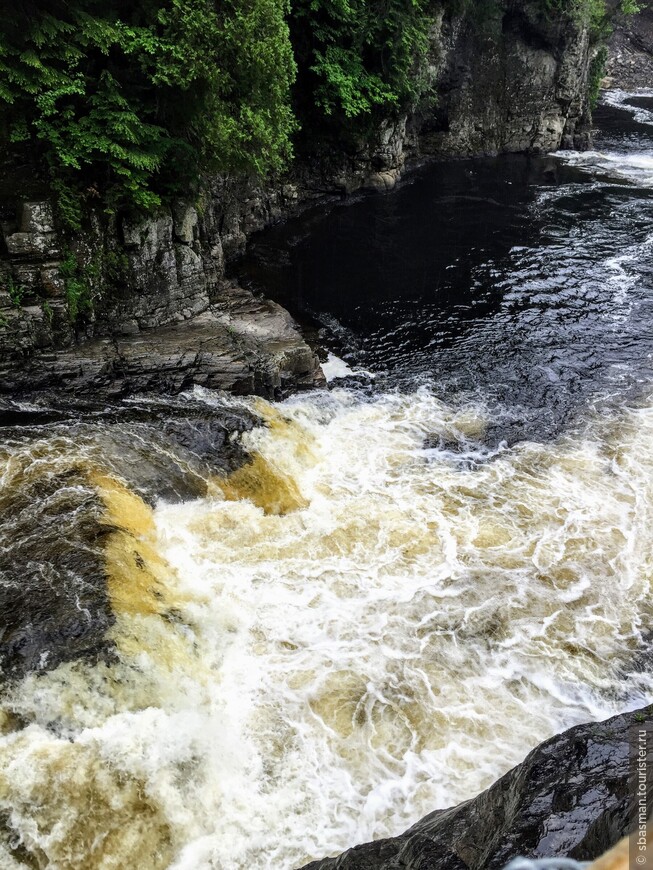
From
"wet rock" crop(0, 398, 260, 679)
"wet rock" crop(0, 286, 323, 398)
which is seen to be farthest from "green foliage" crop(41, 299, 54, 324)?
"wet rock" crop(0, 398, 260, 679)

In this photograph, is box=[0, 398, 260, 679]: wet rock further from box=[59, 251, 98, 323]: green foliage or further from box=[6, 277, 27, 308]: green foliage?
box=[59, 251, 98, 323]: green foliage

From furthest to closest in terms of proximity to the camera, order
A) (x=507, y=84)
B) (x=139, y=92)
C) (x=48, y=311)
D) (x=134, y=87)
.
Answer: (x=507, y=84) < (x=139, y=92) < (x=134, y=87) < (x=48, y=311)

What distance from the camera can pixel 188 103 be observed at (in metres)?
13.2

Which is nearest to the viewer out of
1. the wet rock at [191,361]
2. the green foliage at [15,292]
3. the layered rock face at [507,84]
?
the green foliage at [15,292]

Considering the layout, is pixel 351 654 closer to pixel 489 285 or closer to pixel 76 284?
pixel 76 284

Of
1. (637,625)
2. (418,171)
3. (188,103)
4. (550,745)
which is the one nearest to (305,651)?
(550,745)

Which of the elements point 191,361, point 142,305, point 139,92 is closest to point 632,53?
point 139,92

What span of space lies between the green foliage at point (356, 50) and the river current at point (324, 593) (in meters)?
11.0

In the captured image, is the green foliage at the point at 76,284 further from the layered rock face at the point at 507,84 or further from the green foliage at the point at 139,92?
the layered rock face at the point at 507,84

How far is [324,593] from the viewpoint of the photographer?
968 centimetres

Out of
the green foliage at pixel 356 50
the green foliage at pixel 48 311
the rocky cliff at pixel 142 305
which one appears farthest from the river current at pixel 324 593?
the green foliage at pixel 356 50

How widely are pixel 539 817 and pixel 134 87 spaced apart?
1440cm

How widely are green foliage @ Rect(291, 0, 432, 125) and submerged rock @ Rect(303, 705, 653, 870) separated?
22.2 metres

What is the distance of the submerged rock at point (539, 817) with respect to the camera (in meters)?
4.71
